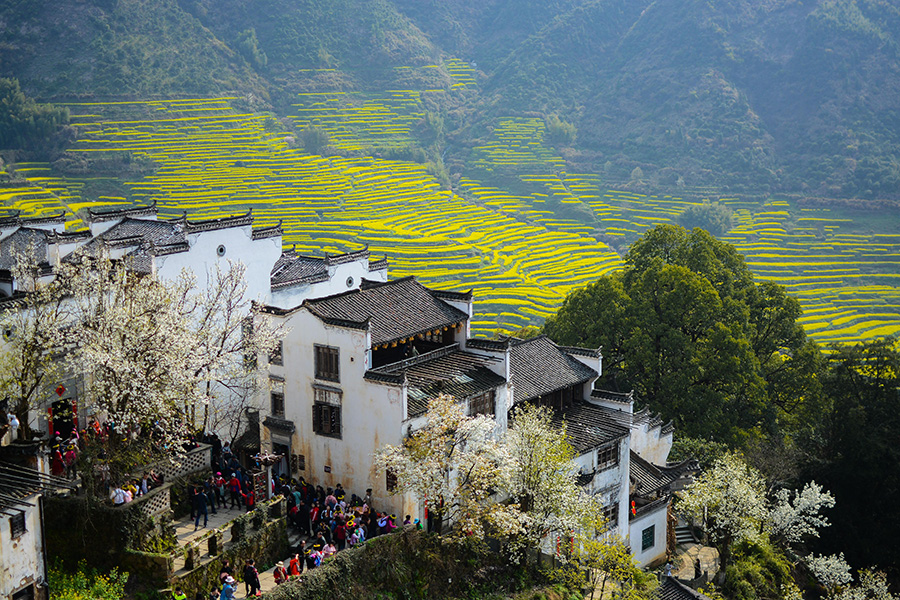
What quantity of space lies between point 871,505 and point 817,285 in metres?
55.0

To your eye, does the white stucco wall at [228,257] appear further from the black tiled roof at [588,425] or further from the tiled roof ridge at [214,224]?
the black tiled roof at [588,425]

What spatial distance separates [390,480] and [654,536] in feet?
52.9

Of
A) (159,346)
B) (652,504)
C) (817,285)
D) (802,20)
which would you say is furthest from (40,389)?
(802,20)

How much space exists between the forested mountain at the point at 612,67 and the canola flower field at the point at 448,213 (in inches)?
312

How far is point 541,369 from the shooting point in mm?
42750

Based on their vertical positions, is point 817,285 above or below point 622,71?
below

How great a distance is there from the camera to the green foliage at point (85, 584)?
26.1m

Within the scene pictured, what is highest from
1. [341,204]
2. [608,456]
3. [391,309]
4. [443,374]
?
[391,309]

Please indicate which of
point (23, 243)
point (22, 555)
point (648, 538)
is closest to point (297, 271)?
point (23, 243)

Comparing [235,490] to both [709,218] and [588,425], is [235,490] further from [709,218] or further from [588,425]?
[709,218]

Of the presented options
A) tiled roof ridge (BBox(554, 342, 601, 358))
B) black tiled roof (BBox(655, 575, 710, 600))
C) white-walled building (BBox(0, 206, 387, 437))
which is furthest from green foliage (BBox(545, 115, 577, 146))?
black tiled roof (BBox(655, 575, 710, 600))

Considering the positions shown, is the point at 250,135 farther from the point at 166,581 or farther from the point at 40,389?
the point at 166,581

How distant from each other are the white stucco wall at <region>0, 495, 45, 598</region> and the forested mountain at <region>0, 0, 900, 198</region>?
10701cm

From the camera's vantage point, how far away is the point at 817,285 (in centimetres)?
9975
